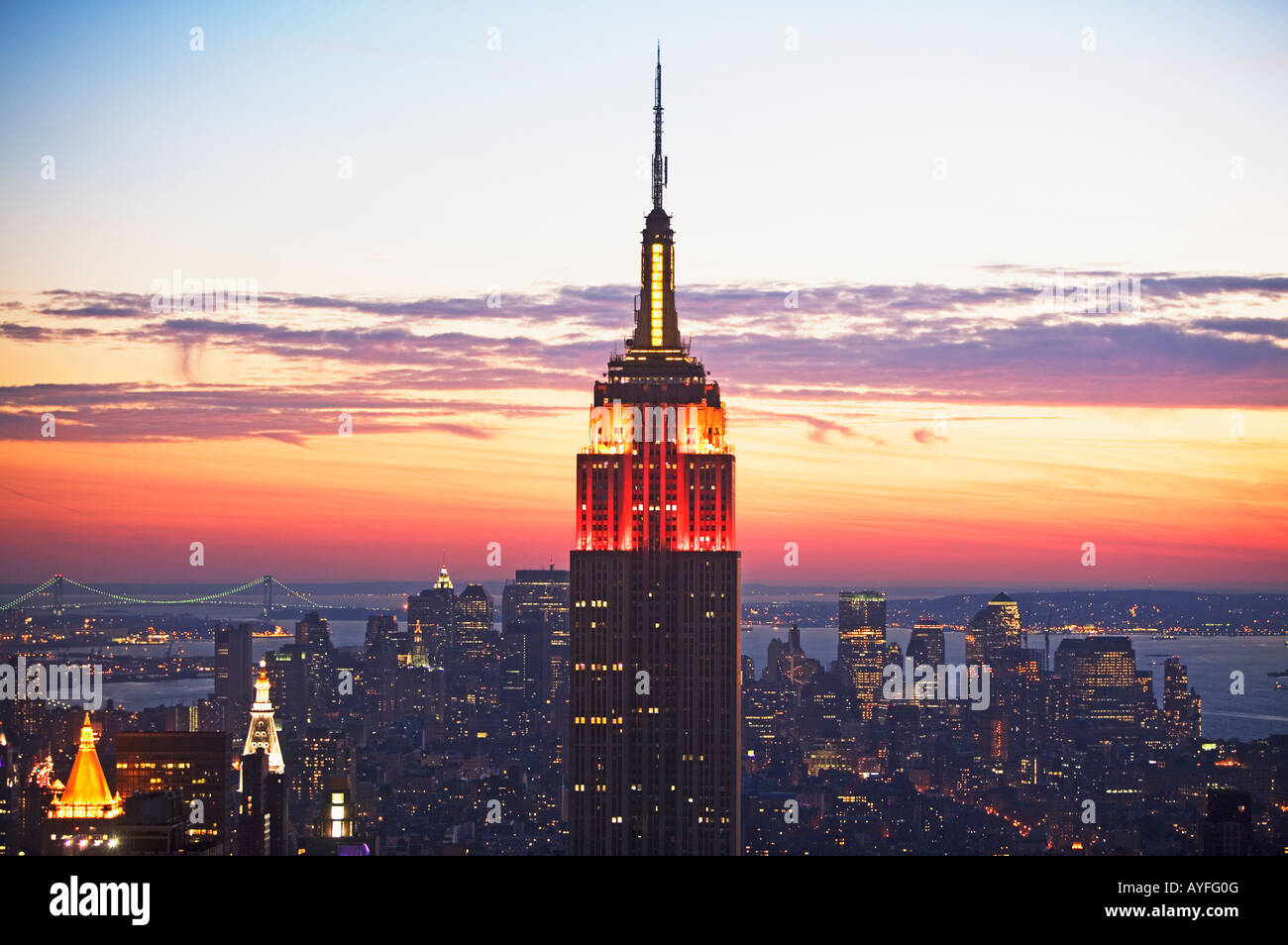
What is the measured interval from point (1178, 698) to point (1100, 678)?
2.60 metres

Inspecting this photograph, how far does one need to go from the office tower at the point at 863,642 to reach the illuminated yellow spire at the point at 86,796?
33269 mm

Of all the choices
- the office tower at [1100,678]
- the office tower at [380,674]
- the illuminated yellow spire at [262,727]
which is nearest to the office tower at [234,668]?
the illuminated yellow spire at [262,727]

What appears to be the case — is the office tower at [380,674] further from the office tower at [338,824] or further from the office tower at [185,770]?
the office tower at [185,770]

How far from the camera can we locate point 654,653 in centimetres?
3597

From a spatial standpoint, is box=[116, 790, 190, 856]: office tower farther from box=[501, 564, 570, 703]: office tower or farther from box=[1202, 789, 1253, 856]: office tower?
box=[1202, 789, 1253, 856]: office tower

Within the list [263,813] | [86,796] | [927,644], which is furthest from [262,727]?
[927,644]

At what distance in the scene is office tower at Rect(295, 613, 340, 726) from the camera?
6128 centimetres

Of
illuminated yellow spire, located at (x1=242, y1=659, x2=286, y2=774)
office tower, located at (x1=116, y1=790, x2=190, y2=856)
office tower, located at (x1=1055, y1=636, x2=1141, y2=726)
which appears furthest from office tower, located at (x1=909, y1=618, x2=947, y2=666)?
office tower, located at (x1=116, y1=790, x2=190, y2=856)

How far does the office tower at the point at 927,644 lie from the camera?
2525 inches

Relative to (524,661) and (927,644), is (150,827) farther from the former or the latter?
(927,644)

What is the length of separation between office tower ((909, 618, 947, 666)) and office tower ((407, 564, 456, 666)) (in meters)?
17.5
